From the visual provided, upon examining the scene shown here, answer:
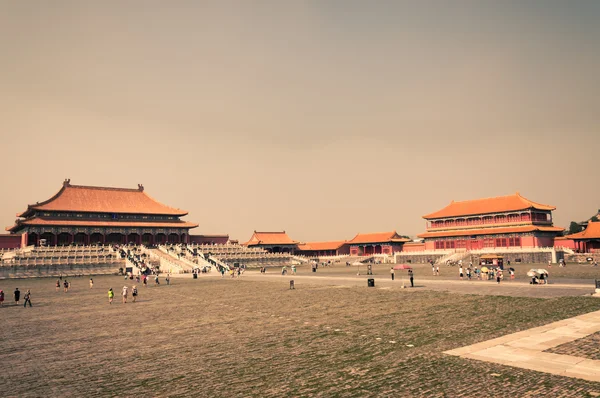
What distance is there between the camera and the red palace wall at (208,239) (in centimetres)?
9700

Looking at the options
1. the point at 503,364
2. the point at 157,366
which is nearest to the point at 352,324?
the point at 503,364

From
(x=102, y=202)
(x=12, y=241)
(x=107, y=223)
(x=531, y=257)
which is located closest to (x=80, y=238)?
(x=107, y=223)

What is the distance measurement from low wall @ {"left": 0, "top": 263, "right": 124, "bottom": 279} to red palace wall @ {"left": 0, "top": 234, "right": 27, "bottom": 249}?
22.2 meters

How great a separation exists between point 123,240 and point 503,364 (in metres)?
88.5

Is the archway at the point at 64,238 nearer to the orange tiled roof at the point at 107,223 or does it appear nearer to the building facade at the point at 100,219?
the building facade at the point at 100,219

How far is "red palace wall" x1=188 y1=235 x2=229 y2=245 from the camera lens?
318 feet

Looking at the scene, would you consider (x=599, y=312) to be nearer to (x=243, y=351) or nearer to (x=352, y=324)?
(x=352, y=324)

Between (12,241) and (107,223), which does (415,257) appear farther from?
(12,241)

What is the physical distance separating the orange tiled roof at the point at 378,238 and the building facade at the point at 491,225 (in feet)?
26.3

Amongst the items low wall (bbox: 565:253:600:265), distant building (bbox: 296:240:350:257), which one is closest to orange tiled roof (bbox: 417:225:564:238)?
low wall (bbox: 565:253:600:265)

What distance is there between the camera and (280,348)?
1335 centimetres

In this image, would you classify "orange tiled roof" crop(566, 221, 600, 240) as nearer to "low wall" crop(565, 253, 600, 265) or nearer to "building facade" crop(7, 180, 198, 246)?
"low wall" crop(565, 253, 600, 265)

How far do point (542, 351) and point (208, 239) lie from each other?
91.7 m

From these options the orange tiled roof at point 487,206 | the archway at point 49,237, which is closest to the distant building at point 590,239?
the orange tiled roof at point 487,206
